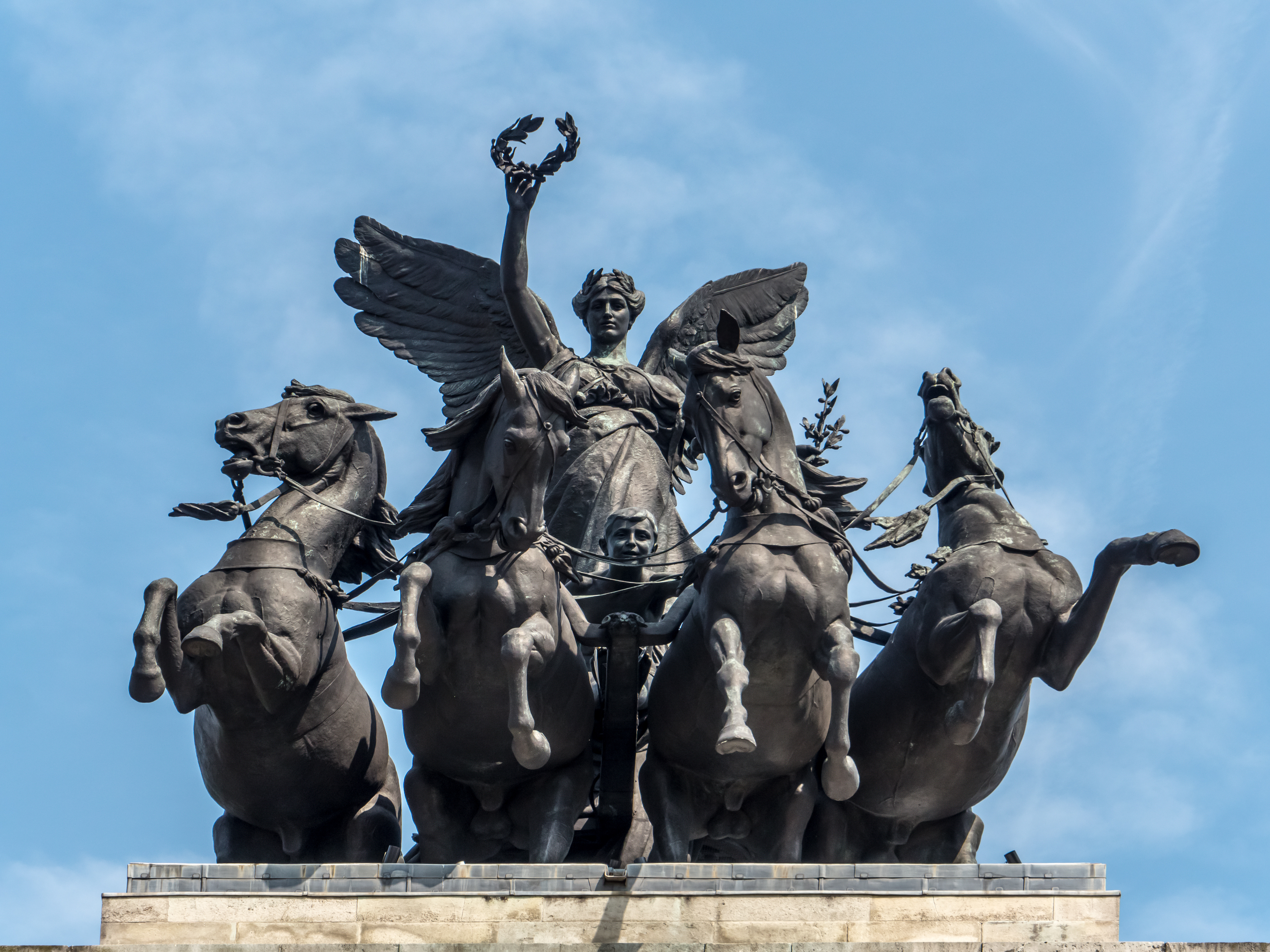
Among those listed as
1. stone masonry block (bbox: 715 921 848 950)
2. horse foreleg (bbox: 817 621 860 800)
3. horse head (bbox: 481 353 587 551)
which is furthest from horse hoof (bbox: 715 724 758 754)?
horse head (bbox: 481 353 587 551)

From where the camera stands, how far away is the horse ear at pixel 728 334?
72.3 feet

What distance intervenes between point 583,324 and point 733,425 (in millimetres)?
5098

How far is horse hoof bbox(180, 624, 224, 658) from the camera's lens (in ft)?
69.9

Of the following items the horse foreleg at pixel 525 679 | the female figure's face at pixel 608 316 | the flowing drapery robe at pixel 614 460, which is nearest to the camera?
the horse foreleg at pixel 525 679

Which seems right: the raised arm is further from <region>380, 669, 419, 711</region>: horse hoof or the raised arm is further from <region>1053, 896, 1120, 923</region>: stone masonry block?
<region>1053, 896, 1120, 923</region>: stone masonry block

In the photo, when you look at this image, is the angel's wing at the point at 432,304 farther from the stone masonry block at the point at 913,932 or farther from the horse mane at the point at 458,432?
the stone masonry block at the point at 913,932

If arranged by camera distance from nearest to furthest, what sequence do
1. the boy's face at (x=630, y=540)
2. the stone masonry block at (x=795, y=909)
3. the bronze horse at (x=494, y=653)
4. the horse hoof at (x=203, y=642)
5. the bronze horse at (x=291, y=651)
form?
the stone masonry block at (x=795, y=909) < the bronze horse at (x=494, y=653) < the horse hoof at (x=203, y=642) < the bronze horse at (x=291, y=651) < the boy's face at (x=630, y=540)

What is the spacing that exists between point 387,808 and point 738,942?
4.15m

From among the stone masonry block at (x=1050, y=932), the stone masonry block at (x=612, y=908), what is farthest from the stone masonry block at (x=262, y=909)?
the stone masonry block at (x=1050, y=932)

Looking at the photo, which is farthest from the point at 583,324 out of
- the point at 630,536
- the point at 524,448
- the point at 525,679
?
the point at 525,679

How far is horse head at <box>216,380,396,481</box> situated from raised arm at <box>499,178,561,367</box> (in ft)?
7.76

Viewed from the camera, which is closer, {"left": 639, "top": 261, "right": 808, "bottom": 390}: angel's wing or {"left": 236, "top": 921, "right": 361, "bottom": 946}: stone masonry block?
{"left": 236, "top": 921, "right": 361, "bottom": 946}: stone masonry block

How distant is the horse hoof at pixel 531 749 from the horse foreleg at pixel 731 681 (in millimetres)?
1246

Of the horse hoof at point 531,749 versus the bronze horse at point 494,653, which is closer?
the horse hoof at point 531,749
